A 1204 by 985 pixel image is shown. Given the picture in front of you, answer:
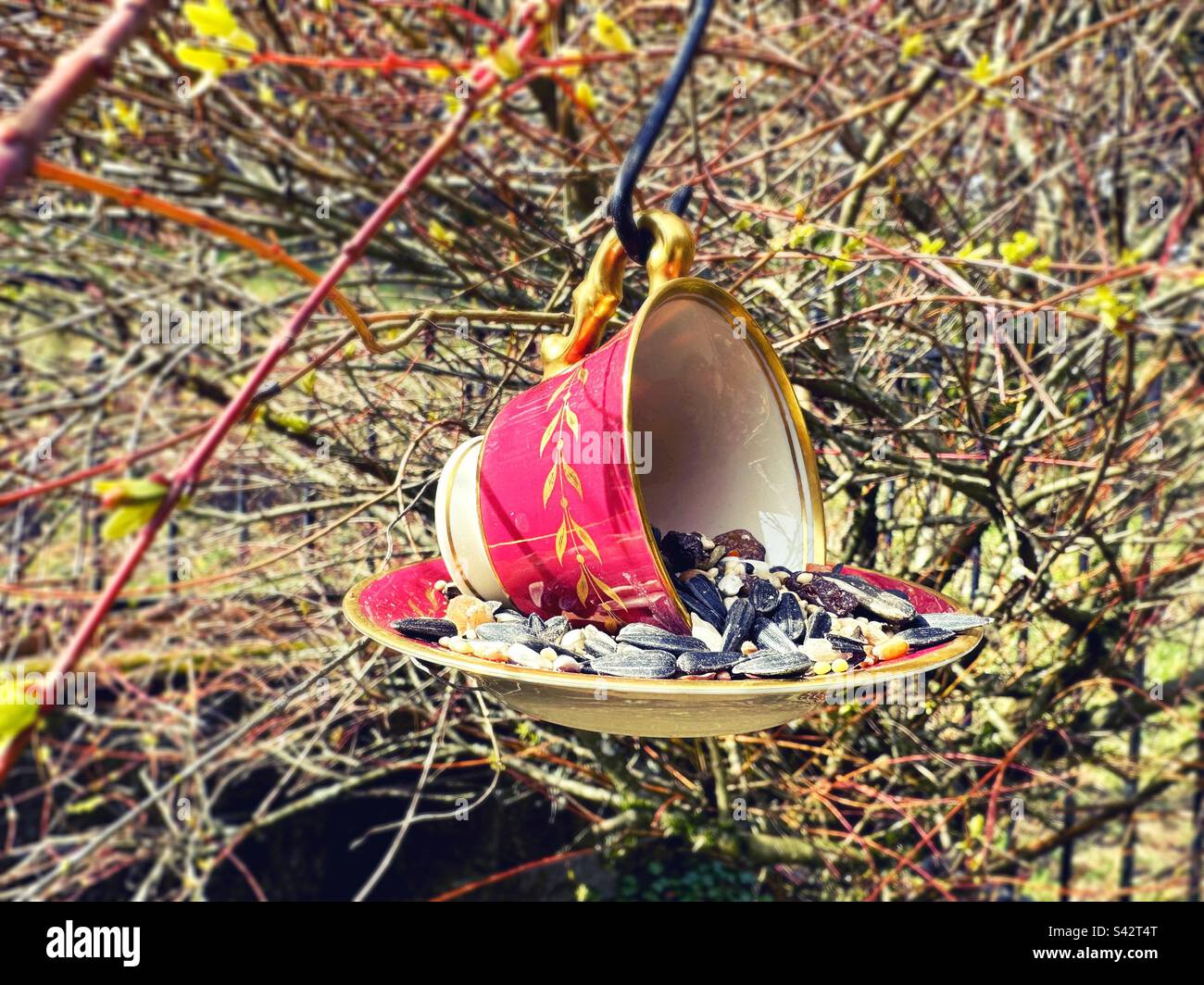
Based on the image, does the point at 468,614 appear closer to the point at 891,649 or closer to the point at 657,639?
the point at 657,639

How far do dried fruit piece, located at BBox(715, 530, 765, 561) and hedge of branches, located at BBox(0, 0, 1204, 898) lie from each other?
1.36ft

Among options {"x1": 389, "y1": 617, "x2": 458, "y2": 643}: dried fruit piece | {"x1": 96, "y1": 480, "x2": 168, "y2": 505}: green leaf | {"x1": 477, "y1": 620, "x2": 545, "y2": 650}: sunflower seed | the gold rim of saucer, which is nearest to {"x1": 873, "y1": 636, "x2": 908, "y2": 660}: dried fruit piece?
the gold rim of saucer

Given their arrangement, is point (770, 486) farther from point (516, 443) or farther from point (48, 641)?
point (48, 641)

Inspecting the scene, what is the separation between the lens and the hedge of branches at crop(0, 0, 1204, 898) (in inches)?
71.0

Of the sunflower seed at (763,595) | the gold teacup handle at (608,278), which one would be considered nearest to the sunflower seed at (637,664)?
the sunflower seed at (763,595)

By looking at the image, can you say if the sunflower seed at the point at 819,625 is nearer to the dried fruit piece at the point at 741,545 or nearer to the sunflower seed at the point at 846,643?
the sunflower seed at the point at 846,643

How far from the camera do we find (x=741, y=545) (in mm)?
1133

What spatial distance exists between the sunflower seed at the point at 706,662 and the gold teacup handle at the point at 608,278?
37cm

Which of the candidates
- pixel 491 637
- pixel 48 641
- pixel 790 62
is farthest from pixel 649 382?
pixel 48 641

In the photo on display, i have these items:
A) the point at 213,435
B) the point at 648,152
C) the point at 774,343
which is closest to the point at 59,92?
the point at 213,435

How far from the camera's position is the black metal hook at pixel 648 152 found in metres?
0.60

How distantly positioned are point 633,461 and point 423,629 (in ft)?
1.03

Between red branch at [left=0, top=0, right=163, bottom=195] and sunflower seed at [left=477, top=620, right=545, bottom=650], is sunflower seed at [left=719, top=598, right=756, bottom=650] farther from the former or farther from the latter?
red branch at [left=0, top=0, right=163, bottom=195]

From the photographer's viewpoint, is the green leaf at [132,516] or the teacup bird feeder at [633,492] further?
the teacup bird feeder at [633,492]
